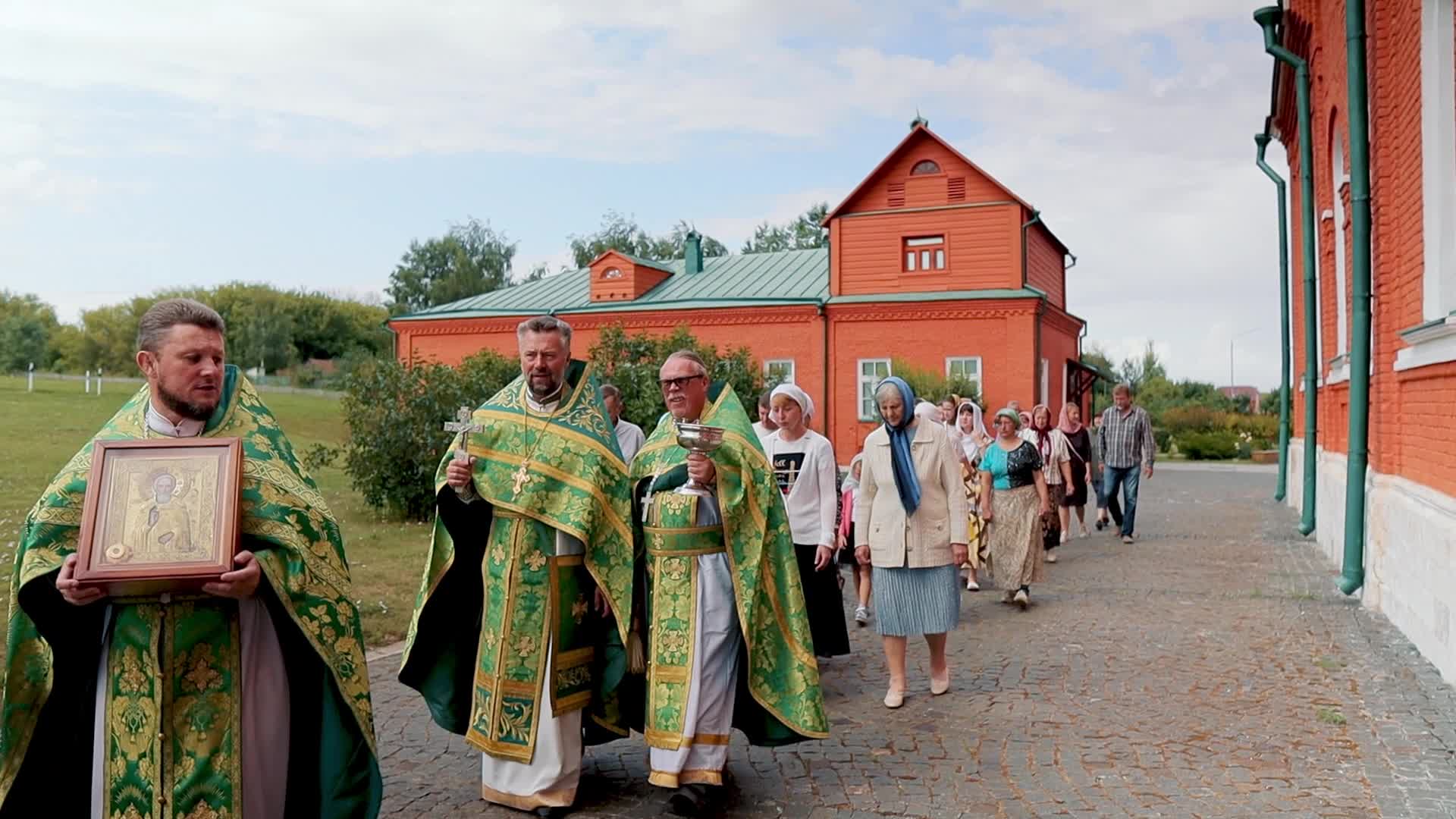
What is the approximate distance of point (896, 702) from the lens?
267 inches

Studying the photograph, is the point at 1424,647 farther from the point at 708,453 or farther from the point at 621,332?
the point at 621,332

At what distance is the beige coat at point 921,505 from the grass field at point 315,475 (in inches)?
117

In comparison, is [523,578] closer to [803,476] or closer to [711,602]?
[711,602]

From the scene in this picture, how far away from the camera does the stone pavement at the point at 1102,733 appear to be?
5078mm

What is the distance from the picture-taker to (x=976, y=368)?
27.8 metres

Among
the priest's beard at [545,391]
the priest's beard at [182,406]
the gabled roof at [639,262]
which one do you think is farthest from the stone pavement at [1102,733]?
the gabled roof at [639,262]

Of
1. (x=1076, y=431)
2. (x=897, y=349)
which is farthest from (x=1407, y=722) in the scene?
(x=897, y=349)

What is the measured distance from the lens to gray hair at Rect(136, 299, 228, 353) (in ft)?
11.3

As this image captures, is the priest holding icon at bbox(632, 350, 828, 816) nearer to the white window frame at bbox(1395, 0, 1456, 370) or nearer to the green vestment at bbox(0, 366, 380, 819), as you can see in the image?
the green vestment at bbox(0, 366, 380, 819)

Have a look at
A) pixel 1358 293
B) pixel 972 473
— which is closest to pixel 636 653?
pixel 972 473

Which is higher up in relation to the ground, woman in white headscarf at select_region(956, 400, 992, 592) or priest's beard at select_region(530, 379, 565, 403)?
priest's beard at select_region(530, 379, 565, 403)

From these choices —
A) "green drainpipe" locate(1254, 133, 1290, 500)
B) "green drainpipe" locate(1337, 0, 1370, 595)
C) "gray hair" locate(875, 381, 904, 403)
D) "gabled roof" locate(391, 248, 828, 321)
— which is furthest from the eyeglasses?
"gabled roof" locate(391, 248, 828, 321)

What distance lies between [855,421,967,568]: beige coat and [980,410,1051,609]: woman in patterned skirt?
2.83m

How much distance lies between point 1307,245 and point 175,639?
55.4 feet
